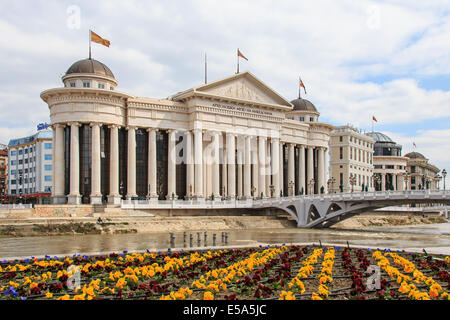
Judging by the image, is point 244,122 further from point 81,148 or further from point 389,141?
point 389,141

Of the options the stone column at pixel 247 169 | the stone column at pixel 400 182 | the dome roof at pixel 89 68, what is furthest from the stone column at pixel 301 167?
the stone column at pixel 400 182

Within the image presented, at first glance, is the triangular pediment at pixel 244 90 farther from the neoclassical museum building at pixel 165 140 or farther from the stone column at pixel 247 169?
the stone column at pixel 247 169

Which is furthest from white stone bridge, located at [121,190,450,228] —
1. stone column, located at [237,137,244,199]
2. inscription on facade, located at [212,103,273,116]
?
inscription on facade, located at [212,103,273,116]

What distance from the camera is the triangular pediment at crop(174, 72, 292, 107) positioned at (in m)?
95.3

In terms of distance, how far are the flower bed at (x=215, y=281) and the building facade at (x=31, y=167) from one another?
112 metres

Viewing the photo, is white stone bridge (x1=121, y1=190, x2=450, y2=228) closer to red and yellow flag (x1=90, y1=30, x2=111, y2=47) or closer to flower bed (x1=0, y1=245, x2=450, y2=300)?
red and yellow flag (x1=90, y1=30, x2=111, y2=47)

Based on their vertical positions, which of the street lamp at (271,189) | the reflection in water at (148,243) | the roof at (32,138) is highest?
the roof at (32,138)

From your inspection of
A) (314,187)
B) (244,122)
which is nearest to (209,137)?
(244,122)

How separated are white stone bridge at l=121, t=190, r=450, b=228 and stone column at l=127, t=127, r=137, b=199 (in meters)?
7.14

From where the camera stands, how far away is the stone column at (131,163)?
88.8m

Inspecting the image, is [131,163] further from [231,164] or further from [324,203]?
[324,203]
